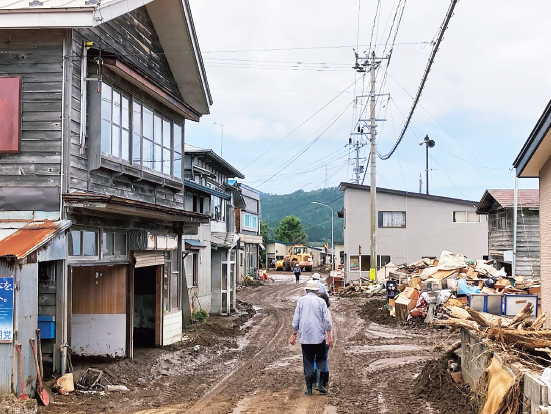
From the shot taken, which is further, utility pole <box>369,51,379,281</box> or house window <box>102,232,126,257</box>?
utility pole <box>369,51,379,281</box>

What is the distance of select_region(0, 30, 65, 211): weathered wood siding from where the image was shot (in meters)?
10.4

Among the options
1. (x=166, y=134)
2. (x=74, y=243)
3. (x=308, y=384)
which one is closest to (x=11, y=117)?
(x=74, y=243)

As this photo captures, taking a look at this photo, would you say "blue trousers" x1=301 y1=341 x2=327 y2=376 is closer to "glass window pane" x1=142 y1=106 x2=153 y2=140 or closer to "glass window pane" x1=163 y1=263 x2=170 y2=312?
"glass window pane" x1=142 y1=106 x2=153 y2=140

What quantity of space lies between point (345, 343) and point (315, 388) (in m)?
7.77

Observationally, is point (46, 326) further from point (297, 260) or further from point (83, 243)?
point (297, 260)

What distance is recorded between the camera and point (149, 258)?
14.5 m

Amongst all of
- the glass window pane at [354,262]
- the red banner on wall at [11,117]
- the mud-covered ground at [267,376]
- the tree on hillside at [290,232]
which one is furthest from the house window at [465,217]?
the tree on hillside at [290,232]

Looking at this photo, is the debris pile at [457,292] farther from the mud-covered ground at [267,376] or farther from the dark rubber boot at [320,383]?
the dark rubber boot at [320,383]

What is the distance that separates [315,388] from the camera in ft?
34.6

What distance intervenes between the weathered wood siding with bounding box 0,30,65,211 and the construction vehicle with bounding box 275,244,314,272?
6634cm

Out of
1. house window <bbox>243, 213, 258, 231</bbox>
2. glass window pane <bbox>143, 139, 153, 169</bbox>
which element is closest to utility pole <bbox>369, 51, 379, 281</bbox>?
glass window pane <bbox>143, 139, 153, 169</bbox>

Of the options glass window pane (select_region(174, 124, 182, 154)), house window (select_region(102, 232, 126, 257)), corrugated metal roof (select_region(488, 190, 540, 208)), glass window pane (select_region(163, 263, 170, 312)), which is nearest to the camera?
house window (select_region(102, 232, 126, 257))

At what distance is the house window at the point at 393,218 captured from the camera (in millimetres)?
44000

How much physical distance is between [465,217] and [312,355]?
3651 centimetres
